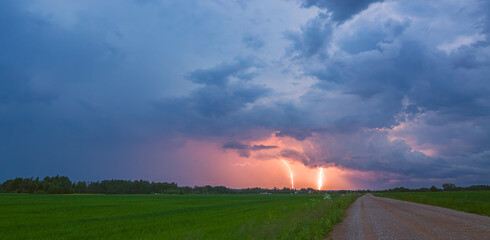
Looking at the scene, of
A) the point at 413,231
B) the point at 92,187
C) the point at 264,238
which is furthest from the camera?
the point at 92,187

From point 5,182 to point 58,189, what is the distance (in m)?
32.1

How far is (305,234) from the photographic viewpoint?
12.9 meters

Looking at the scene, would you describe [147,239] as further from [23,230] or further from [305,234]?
[23,230]

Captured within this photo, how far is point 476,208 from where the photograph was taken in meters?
29.5

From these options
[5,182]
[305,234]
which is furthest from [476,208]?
[5,182]

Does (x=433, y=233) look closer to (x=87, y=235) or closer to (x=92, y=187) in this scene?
(x=87, y=235)

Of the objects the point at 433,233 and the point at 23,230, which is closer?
the point at 433,233

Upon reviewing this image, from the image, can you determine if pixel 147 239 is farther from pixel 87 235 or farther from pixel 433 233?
pixel 433 233

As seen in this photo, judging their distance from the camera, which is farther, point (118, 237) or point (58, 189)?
point (58, 189)

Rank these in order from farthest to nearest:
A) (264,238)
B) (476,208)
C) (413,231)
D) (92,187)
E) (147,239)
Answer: (92,187)
(476,208)
(413,231)
(147,239)
(264,238)

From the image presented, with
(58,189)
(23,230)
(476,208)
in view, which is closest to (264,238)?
(23,230)

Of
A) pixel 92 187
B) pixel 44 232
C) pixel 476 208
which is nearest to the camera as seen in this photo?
pixel 44 232

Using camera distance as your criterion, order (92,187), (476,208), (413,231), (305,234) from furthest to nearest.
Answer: (92,187), (476,208), (413,231), (305,234)

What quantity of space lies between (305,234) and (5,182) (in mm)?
189853
